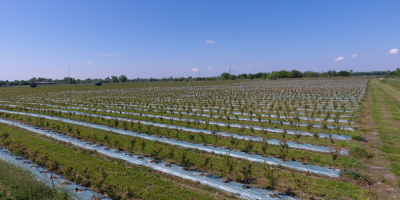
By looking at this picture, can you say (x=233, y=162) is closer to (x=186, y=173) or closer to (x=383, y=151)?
(x=186, y=173)

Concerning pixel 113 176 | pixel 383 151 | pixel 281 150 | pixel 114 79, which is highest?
pixel 114 79

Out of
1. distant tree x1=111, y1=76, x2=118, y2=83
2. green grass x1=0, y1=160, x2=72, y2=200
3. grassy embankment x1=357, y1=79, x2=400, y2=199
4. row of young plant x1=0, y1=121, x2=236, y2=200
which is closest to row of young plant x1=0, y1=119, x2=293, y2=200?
row of young plant x1=0, y1=121, x2=236, y2=200

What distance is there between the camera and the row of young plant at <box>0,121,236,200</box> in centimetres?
563

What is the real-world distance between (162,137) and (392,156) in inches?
391

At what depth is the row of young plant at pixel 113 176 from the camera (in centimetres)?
563

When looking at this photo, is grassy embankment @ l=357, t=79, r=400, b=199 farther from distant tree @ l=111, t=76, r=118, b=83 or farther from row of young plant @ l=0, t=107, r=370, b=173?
distant tree @ l=111, t=76, r=118, b=83

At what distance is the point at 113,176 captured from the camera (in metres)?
6.73

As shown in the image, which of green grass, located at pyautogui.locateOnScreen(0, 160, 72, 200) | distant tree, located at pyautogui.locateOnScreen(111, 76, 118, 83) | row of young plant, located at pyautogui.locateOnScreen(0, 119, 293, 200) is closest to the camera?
green grass, located at pyautogui.locateOnScreen(0, 160, 72, 200)

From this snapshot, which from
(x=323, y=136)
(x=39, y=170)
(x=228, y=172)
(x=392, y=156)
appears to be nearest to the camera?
(x=228, y=172)

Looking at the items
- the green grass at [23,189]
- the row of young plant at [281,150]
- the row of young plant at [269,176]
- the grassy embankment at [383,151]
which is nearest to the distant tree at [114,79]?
the row of young plant at [281,150]

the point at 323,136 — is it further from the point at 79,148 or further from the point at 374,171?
the point at 79,148

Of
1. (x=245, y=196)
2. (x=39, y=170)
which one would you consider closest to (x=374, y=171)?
(x=245, y=196)

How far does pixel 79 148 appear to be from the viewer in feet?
31.0

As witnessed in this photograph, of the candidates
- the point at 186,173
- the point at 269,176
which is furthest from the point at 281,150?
the point at 186,173
